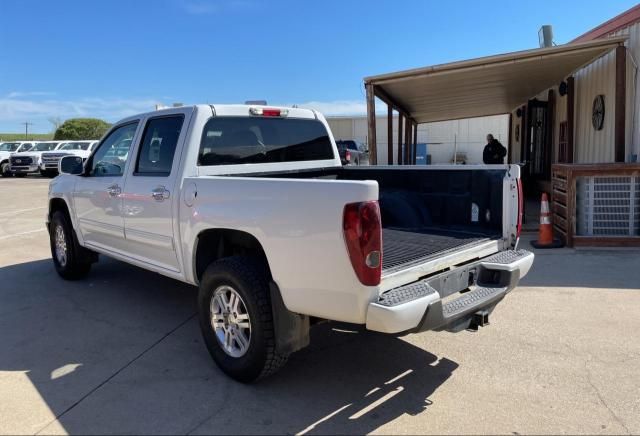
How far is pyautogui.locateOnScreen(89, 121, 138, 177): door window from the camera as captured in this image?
5.13m

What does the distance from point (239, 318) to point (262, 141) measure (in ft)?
6.19

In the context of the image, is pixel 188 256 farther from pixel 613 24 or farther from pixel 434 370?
pixel 613 24

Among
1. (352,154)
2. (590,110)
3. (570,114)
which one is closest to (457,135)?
(352,154)

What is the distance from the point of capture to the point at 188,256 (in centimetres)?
408

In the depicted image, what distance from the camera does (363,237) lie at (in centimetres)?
287

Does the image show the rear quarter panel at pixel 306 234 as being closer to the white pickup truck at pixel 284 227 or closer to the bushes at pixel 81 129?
the white pickup truck at pixel 284 227

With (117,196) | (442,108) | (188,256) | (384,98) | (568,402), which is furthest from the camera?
(442,108)

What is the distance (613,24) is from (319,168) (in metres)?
7.63

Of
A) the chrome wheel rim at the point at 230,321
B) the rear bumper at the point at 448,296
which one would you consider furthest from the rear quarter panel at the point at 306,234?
the chrome wheel rim at the point at 230,321

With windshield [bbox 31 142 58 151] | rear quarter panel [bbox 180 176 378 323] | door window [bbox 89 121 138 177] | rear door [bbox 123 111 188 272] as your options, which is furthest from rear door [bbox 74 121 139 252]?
windshield [bbox 31 142 58 151]

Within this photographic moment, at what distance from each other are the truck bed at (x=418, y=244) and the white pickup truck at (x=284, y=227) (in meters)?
0.01

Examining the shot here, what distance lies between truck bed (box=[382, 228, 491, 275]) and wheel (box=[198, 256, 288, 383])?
2.76ft

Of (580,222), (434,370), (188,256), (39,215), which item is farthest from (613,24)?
(39,215)

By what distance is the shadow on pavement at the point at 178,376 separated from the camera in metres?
3.20
